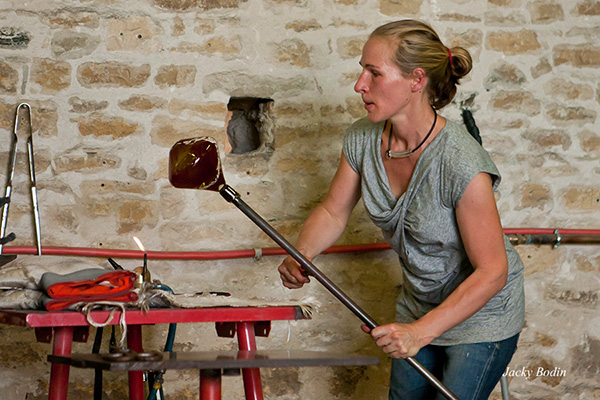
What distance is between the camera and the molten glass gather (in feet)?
6.23

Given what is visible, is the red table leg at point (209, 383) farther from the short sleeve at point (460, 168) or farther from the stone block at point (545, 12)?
the stone block at point (545, 12)

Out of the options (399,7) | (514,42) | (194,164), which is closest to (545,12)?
(514,42)

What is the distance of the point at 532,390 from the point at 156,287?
2.00 metres

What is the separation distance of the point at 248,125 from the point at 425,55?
1.15 meters

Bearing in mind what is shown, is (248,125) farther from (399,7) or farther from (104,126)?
(399,7)

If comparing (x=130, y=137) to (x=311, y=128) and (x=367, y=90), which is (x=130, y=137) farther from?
(x=367, y=90)

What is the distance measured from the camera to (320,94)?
3.02m

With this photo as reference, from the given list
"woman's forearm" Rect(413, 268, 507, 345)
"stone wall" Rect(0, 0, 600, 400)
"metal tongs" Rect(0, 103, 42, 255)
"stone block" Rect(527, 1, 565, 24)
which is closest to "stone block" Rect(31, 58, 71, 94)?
"stone wall" Rect(0, 0, 600, 400)

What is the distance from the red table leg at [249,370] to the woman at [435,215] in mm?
326

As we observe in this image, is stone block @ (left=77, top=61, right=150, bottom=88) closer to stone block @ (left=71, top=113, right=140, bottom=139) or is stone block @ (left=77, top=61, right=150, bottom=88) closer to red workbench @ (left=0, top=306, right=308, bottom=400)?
stone block @ (left=71, top=113, right=140, bottom=139)

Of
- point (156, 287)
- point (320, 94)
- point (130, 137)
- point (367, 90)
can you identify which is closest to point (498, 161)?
point (320, 94)

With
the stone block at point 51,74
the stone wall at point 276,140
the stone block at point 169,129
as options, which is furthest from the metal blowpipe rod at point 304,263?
the stone block at point 51,74

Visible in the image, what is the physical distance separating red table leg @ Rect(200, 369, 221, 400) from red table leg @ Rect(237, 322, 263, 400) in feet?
0.91

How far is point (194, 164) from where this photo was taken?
1896 mm
